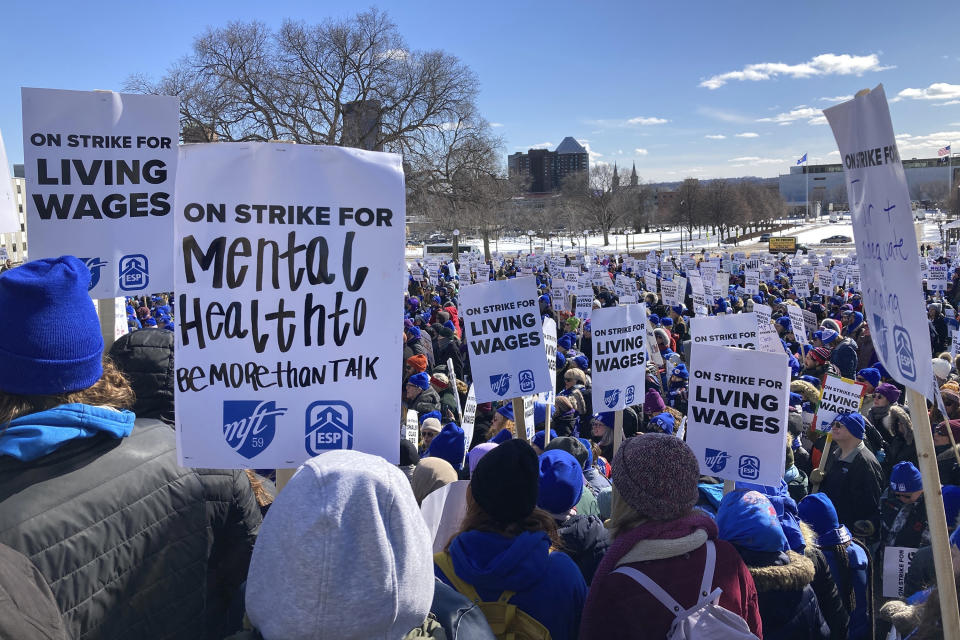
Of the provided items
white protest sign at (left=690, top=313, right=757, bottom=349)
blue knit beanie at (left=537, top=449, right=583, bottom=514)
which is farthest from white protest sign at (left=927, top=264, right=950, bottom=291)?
blue knit beanie at (left=537, top=449, right=583, bottom=514)

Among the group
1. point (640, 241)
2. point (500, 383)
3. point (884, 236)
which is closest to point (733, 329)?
point (500, 383)

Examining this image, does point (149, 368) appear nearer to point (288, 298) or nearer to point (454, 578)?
point (288, 298)

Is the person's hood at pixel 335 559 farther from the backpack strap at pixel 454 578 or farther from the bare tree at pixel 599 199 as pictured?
the bare tree at pixel 599 199

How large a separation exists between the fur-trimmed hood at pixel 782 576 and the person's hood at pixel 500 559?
890 millimetres

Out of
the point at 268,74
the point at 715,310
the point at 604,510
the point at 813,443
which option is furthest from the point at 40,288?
the point at 268,74

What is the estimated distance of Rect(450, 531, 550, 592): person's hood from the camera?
2.30 m

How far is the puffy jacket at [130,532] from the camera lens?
1.65 meters

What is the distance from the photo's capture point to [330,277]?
98.8 inches

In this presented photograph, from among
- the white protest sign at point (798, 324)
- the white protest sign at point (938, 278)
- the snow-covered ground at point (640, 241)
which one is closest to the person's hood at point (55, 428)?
the white protest sign at point (798, 324)

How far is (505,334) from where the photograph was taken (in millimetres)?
5832

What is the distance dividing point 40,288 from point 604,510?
293 cm

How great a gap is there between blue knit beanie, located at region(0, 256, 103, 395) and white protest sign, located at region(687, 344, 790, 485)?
3.22 meters

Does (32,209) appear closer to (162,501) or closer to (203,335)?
(203,335)

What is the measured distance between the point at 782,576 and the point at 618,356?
353 centimetres
